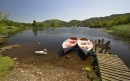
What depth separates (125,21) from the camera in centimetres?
8031

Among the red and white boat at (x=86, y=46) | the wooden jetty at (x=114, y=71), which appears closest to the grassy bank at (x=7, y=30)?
the red and white boat at (x=86, y=46)

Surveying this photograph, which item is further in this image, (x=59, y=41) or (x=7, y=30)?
(x=59, y=41)

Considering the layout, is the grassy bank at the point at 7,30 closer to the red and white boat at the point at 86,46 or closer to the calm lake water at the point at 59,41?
the calm lake water at the point at 59,41

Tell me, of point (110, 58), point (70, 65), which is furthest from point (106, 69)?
point (70, 65)

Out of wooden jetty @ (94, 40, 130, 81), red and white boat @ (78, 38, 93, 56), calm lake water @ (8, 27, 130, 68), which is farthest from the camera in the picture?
calm lake water @ (8, 27, 130, 68)

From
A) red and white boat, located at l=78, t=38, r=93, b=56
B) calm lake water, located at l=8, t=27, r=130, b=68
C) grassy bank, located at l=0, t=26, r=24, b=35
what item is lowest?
calm lake water, located at l=8, t=27, r=130, b=68

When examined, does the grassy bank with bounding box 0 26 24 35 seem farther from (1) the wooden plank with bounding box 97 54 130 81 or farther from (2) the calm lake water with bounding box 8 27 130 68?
(1) the wooden plank with bounding box 97 54 130 81

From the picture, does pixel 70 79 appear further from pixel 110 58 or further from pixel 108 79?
pixel 110 58

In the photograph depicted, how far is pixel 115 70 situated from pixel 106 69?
81 centimetres

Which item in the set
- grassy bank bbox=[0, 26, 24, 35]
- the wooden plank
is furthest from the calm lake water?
grassy bank bbox=[0, 26, 24, 35]

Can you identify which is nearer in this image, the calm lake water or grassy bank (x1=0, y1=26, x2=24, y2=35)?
grassy bank (x1=0, y1=26, x2=24, y2=35)

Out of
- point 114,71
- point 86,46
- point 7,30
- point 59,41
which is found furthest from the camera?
point 59,41

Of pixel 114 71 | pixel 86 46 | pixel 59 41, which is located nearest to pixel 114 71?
pixel 114 71

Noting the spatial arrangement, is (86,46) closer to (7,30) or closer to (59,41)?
(59,41)
